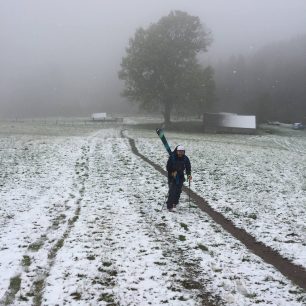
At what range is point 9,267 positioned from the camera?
385 inches

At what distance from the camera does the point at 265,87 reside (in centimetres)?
15525

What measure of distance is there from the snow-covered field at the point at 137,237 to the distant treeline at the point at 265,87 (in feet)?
293

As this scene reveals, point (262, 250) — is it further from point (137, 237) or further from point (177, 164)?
point (177, 164)

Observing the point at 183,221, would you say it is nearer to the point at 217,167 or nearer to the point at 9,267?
the point at 9,267

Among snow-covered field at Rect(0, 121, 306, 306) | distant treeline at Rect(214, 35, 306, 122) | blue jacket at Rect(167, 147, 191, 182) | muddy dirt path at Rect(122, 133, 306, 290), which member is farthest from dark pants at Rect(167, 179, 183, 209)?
distant treeline at Rect(214, 35, 306, 122)

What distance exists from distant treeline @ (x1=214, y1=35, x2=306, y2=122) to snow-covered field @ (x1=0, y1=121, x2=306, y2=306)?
293ft

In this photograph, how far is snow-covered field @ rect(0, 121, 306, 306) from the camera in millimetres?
8656

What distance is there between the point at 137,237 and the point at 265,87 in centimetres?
15422

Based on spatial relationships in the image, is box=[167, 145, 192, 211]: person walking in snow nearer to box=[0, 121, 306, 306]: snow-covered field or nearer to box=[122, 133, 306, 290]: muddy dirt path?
box=[0, 121, 306, 306]: snow-covered field

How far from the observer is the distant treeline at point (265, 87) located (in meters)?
120

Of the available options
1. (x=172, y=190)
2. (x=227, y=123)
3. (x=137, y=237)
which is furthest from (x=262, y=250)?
(x=227, y=123)

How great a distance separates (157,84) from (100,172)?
133 ft

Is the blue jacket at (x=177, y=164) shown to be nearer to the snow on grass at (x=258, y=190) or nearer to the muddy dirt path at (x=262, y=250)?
the muddy dirt path at (x=262, y=250)

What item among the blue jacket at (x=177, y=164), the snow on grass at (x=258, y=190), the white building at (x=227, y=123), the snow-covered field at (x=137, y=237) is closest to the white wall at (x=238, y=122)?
the white building at (x=227, y=123)
